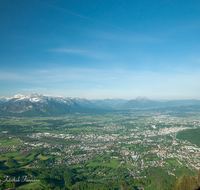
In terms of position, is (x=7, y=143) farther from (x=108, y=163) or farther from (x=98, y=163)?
(x=108, y=163)

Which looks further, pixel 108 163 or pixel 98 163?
pixel 98 163

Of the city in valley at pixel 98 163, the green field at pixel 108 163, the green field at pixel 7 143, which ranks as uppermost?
the green field at pixel 7 143

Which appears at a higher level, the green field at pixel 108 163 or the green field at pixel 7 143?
the green field at pixel 7 143

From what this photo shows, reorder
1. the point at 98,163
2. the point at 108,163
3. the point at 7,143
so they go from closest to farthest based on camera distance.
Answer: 1. the point at 108,163
2. the point at 98,163
3. the point at 7,143

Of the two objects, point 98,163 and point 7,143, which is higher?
point 7,143

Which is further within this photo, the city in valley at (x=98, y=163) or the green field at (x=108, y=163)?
the green field at (x=108, y=163)

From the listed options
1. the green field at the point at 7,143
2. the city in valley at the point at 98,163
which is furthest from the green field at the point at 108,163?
the green field at the point at 7,143

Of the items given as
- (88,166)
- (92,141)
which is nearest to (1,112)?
(92,141)

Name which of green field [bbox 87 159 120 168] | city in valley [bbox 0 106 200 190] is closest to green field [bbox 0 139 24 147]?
city in valley [bbox 0 106 200 190]

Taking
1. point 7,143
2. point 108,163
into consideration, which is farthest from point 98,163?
point 7,143

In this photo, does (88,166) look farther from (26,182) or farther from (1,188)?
(1,188)

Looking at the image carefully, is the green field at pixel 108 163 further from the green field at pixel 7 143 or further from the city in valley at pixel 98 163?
the green field at pixel 7 143
